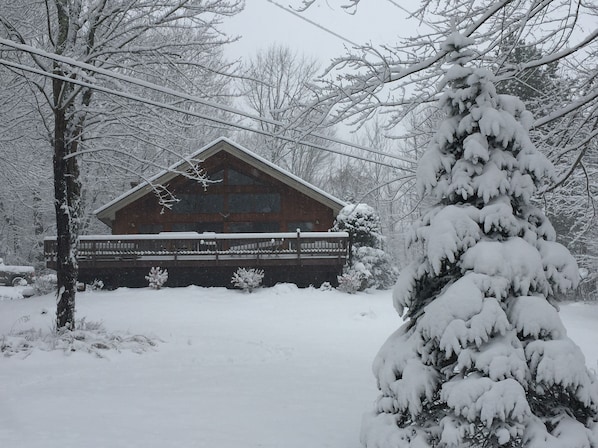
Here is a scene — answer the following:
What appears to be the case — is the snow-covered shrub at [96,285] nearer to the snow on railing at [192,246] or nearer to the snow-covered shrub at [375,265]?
the snow on railing at [192,246]

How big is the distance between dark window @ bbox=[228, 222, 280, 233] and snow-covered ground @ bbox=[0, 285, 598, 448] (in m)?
9.81

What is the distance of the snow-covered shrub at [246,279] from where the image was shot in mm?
20750

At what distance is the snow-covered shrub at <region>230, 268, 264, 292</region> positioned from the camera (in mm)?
20750

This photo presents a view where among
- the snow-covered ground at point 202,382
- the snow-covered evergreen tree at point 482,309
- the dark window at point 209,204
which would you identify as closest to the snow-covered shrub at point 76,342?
the snow-covered ground at point 202,382

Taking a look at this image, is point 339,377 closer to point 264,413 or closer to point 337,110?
point 264,413

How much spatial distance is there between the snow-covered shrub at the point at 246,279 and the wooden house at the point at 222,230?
1042 millimetres

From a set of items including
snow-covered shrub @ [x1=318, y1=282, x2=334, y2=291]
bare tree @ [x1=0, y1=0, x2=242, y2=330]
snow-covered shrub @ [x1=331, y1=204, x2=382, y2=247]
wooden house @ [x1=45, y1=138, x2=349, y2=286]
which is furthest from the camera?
snow-covered shrub @ [x1=331, y1=204, x2=382, y2=247]

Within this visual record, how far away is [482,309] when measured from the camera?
385 centimetres

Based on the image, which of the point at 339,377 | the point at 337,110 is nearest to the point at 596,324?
the point at 339,377

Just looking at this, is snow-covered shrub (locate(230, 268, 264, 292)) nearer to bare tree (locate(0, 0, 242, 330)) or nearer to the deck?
the deck

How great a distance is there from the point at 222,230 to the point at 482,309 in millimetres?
23016

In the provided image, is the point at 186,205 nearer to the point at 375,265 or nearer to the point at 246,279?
the point at 246,279

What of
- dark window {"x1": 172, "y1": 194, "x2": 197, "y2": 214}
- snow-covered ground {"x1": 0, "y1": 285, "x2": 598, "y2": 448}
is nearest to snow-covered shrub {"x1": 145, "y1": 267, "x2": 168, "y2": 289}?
snow-covered ground {"x1": 0, "y1": 285, "x2": 598, "y2": 448}

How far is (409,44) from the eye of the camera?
627 cm
